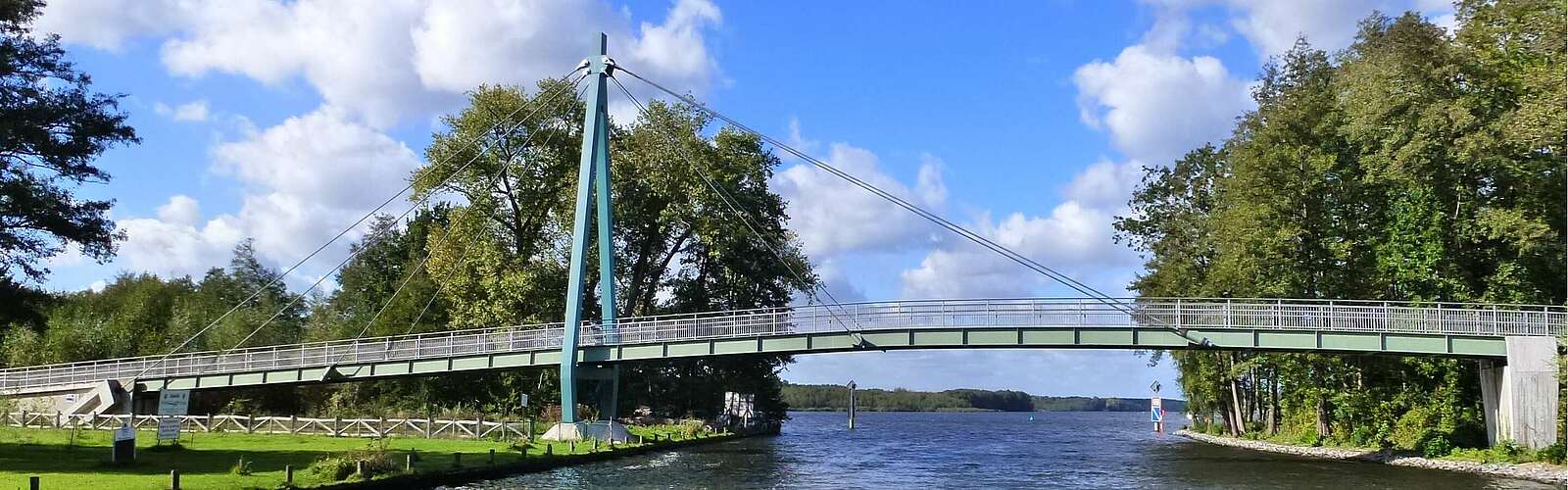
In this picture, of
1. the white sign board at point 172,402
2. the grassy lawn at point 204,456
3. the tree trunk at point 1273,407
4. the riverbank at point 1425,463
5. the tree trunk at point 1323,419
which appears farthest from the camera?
the tree trunk at point 1273,407

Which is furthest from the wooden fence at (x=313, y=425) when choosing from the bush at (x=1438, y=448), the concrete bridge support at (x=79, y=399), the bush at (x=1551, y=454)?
the bush at (x=1551, y=454)

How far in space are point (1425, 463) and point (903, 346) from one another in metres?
17.9

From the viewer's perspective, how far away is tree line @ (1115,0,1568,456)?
39.7 metres

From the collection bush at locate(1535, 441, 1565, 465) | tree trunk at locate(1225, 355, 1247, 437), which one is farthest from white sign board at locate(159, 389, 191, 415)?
tree trunk at locate(1225, 355, 1247, 437)

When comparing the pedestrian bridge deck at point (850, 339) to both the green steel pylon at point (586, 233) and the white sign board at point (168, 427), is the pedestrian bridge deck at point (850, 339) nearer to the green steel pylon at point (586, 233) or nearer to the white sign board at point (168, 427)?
the green steel pylon at point (586, 233)

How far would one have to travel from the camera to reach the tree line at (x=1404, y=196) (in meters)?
39.7

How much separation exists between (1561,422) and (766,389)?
44633 millimetres

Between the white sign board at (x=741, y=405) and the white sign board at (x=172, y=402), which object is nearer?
the white sign board at (x=172, y=402)

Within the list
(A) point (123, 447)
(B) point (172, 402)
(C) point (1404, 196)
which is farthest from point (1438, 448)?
(A) point (123, 447)

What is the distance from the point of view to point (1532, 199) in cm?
4116

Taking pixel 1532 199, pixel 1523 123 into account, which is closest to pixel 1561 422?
pixel 1532 199

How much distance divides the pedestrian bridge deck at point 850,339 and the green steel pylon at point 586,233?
1.13 m

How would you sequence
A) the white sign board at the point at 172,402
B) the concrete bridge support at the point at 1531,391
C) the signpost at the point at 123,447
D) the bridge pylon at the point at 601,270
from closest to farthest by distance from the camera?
the signpost at the point at 123,447 → the white sign board at the point at 172,402 → the concrete bridge support at the point at 1531,391 → the bridge pylon at the point at 601,270

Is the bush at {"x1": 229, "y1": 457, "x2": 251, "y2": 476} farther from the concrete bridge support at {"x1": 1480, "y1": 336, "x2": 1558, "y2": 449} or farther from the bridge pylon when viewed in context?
the concrete bridge support at {"x1": 1480, "y1": 336, "x2": 1558, "y2": 449}
